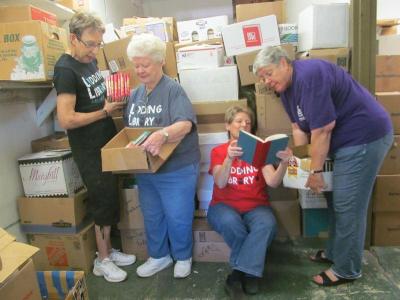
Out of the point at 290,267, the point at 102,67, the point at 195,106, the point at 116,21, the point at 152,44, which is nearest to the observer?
the point at 152,44

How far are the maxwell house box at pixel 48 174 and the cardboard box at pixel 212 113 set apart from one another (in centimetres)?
84

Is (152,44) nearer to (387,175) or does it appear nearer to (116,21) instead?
(387,175)

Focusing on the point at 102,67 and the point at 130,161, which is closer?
the point at 130,161

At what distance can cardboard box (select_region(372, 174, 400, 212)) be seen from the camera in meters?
2.16

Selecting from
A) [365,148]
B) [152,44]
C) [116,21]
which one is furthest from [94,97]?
[116,21]

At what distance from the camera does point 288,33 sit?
2559 mm

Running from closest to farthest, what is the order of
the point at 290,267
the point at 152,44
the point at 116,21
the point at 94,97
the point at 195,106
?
1. the point at 152,44
2. the point at 94,97
3. the point at 290,267
4. the point at 195,106
5. the point at 116,21

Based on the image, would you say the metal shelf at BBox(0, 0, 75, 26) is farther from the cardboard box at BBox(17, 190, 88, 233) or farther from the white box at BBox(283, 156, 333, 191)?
the white box at BBox(283, 156, 333, 191)

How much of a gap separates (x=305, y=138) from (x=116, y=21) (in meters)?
3.10

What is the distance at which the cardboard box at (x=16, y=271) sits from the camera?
127 cm

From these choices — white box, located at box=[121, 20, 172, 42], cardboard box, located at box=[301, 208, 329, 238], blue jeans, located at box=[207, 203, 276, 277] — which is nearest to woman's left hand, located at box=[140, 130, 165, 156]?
blue jeans, located at box=[207, 203, 276, 277]

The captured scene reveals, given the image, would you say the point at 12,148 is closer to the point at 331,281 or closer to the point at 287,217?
the point at 287,217

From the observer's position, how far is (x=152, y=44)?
72.3 inches

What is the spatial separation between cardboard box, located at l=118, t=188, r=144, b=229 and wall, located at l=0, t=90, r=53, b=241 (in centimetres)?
64
